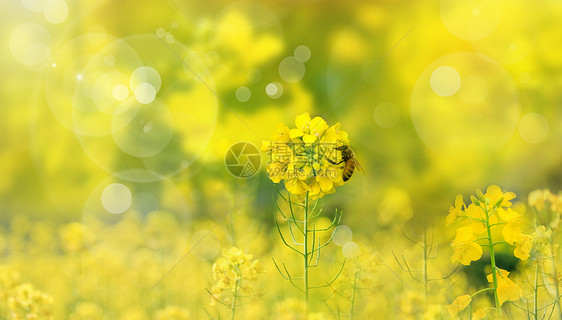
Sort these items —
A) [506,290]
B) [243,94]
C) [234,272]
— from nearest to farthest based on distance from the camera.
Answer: [506,290] → [234,272] → [243,94]

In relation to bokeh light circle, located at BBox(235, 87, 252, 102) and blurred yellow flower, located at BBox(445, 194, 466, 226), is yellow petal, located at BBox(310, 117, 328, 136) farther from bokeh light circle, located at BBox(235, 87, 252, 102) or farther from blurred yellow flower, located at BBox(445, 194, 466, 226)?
bokeh light circle, located at BBox(235, 87, 252, 102)

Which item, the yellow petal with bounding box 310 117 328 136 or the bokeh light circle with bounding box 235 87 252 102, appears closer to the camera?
the yellow petal with bounding box 310 117 328 136

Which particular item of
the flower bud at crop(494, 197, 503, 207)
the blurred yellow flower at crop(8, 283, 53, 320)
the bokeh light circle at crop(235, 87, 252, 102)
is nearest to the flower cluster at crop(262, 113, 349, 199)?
the flower bud at crop(494, 197, 503, 207)

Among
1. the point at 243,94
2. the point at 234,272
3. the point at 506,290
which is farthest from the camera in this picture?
the point at 243,94

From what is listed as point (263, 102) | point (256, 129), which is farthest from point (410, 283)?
point (263, 102)

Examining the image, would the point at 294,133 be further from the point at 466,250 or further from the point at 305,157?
the point at 466,250

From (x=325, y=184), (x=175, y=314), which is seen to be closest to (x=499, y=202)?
(x=325, y=184)

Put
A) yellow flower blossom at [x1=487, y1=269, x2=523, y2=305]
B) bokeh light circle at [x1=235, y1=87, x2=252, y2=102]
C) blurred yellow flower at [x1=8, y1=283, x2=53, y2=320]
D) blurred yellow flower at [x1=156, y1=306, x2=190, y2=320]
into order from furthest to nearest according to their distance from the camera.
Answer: bokeh light circle at [x1=235, y1=87, x2=252, y2=102] → blurred yellow flower at [x1=8, y1=283, x2=53, y2=320] → blurred yellow flower at [x1=156, y1=306, x2=190, y2=320] → yellow flower blossom at [x1=487, y1=269, x2=523, y2=305]

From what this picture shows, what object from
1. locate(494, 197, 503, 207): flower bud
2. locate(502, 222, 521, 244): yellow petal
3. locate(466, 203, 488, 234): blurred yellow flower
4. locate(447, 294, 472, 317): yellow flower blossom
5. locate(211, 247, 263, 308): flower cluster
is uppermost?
locate(494, 197, 503, 207): flower bud

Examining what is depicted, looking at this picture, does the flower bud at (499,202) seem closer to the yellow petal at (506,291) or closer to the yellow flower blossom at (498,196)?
the yellow flower blossom at (498,196)

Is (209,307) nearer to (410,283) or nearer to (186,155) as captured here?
(410,283)
